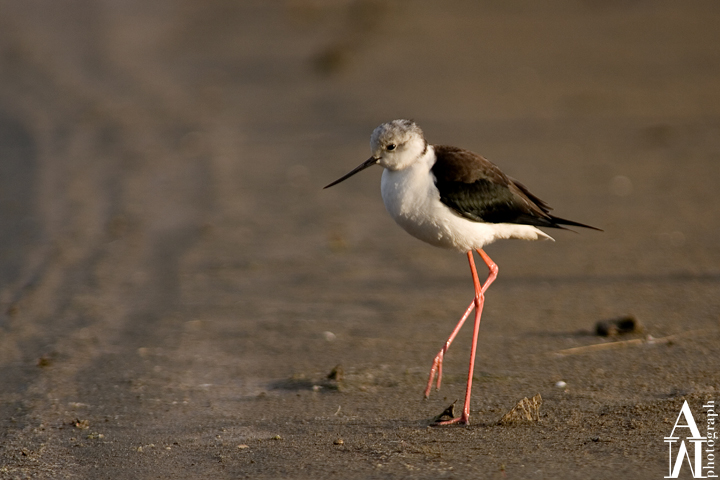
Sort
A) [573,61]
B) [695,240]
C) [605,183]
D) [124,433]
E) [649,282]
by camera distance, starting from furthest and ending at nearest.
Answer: [573,61] → [605,183] → [695,240] → [649,282] → [124,433]

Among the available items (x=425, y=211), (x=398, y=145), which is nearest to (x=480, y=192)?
(x=425, y=211)

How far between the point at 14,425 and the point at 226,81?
29.0 feet

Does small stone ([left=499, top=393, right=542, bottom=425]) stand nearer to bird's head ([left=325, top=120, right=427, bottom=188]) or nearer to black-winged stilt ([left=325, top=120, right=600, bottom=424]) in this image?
black-winged stilt ([left=325, top=120, right=600, bottom=424])

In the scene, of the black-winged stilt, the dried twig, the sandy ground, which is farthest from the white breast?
the dried twig

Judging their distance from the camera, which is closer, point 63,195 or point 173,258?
point 173,258

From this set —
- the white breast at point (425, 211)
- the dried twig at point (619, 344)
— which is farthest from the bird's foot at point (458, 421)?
the dried twig at point (619, 344)

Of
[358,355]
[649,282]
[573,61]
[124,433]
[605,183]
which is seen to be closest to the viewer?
[124,433]

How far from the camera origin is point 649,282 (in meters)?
6.33

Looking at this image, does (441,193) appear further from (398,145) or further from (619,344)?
(619,344)

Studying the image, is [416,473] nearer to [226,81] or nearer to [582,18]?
[226,81]

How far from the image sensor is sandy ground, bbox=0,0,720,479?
4.26 m

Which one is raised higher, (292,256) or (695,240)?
(695,240)

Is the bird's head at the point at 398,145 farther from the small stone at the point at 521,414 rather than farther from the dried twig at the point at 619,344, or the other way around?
the dried twig at the point at 619,344

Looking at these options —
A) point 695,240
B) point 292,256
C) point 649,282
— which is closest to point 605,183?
point 695,240
